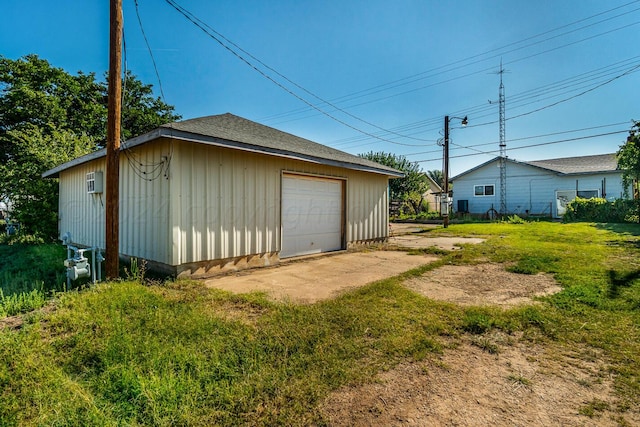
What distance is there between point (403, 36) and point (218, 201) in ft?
27.5

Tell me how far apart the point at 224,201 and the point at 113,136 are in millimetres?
1987

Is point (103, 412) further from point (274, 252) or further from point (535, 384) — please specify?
point (274, 252)

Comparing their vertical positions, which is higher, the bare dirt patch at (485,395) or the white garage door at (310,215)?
the white garage door at (310,215)

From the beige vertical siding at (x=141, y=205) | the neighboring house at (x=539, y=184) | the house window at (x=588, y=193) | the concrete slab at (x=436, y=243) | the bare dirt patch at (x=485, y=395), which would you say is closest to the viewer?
the bare dirt patch at (x=485, y=395)

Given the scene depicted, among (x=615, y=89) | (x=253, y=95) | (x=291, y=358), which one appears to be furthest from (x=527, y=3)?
(x=291, y=358)

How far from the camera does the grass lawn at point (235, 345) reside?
71.1 inches

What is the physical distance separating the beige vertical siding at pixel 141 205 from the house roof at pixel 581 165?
A: 2331 centimetres

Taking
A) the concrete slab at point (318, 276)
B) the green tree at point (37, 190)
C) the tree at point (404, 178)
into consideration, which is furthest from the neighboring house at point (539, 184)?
the green tree at point (37, 190)

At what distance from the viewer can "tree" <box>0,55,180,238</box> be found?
34.7 feet

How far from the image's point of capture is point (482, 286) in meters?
4.54

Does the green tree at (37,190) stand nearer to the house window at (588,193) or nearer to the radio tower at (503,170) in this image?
the radio tower at (503,170)

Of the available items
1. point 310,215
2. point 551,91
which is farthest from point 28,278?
point 551,91

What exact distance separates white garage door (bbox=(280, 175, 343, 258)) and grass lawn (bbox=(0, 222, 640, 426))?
9.93ft

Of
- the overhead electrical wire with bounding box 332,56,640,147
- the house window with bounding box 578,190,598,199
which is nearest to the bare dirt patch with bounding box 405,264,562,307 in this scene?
the overhead electrical wire with bounding box 332,56,640,147
